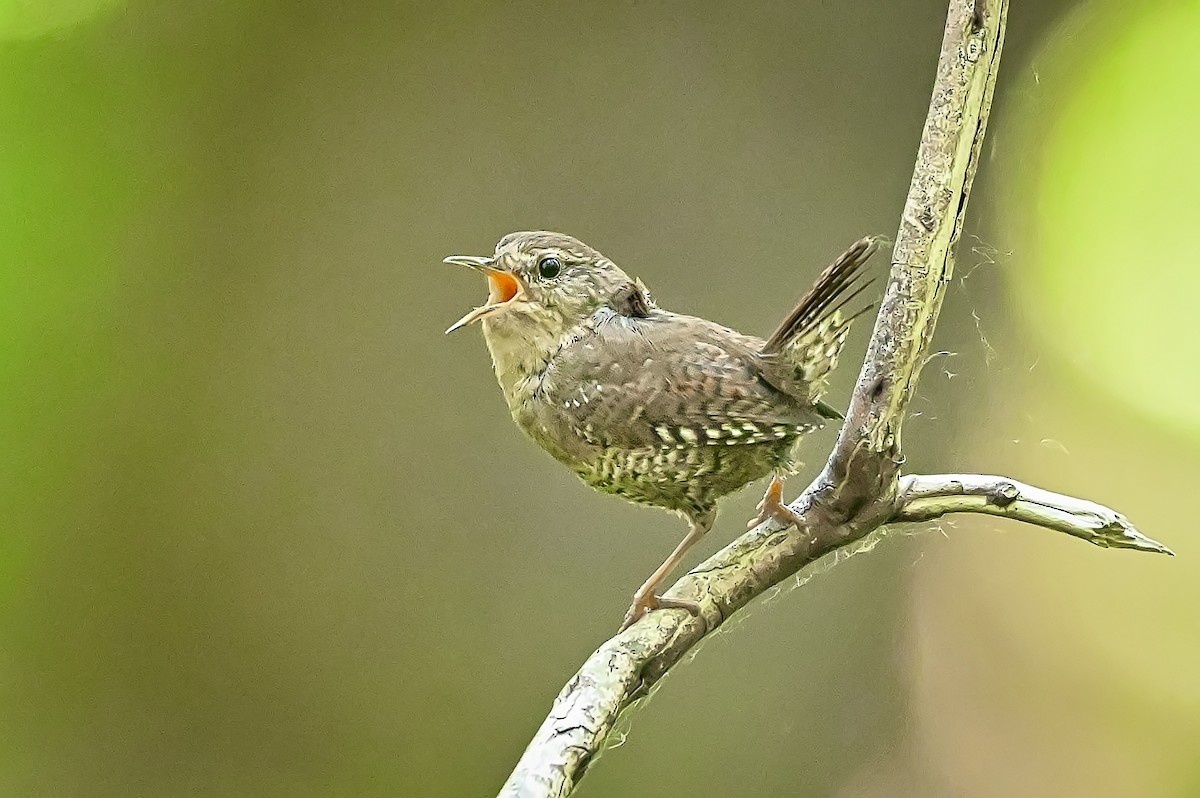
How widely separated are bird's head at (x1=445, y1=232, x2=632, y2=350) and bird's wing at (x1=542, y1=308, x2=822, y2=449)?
3 centimetres

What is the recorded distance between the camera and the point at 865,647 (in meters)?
1.23

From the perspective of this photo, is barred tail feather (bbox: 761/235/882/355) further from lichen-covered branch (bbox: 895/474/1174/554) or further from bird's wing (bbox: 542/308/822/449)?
lichen-covered branch (bbox: 895/474/1174/554)

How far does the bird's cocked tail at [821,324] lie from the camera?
815 mm

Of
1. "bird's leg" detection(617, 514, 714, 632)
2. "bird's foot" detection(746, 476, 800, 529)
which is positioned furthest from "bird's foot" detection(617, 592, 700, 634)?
"bird's foot" detection(746, 476, 800, 529)

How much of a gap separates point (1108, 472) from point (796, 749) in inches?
21.4

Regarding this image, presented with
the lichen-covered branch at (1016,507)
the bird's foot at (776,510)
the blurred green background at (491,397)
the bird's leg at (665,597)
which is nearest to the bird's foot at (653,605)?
the bird's leg at (665,597)

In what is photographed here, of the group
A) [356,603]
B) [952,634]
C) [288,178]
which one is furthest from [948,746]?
[288,178]

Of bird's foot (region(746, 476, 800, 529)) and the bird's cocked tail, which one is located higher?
the bird's cocked tail

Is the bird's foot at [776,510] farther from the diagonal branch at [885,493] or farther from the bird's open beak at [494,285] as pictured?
the bird's open beak at [494,285]

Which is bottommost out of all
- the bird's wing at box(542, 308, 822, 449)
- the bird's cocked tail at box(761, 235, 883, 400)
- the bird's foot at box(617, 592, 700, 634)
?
the bird's foot at box(617, 592, 700, 634)

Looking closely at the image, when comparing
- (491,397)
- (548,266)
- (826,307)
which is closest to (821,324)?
(826,307)

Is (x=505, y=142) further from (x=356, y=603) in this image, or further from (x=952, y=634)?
(x=952, y=634)

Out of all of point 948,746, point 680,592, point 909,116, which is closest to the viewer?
point 680,592

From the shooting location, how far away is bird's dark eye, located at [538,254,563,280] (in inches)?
34.0
